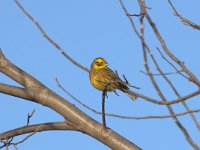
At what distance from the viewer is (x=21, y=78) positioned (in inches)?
187

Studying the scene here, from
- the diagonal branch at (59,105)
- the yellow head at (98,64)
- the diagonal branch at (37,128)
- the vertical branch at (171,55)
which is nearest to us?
the vertical branch at (171,55)

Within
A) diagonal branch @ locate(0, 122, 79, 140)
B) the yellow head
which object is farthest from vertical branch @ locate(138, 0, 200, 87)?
the yellow head

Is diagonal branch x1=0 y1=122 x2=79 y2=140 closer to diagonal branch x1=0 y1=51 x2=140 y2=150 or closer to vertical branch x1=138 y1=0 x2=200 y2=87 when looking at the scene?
diagonal branch x1=0 y1=51 x2=140 y2=150

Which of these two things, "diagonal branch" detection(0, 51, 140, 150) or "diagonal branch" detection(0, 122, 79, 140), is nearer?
"diagonal branch" detection(0, 51, 140, 150)

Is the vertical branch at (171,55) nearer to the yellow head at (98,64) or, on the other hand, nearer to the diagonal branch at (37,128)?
the diagonal branch at (37,128)

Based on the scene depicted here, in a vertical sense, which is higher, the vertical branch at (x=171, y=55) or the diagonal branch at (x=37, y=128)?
the diagonal branch at (x=37, y=128)

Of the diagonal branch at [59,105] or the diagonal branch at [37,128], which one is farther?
the diagonal branch at [37,128]

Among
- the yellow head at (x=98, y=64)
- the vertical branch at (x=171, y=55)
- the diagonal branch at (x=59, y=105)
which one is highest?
the yellow head at (x=98, y=64)

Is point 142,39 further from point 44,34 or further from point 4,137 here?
point 4,137

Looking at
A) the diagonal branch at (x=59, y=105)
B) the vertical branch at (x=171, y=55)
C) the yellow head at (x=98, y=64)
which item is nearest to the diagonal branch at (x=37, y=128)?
the diagonal branch at (x=59, y=105)

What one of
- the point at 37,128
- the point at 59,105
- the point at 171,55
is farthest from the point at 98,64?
the point at 171,55

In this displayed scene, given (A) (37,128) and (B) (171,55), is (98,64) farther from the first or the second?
(B) (171,55)

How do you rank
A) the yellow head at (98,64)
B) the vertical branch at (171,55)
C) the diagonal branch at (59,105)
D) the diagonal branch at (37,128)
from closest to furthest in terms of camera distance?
1. the vertical branch at (171,55)
2. the diagonal branch at (59,105)
3. the diagonal branch at (37,128)
4. the yellow head at (98,64)

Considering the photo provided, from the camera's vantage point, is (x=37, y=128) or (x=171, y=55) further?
(x=37, y=128)
